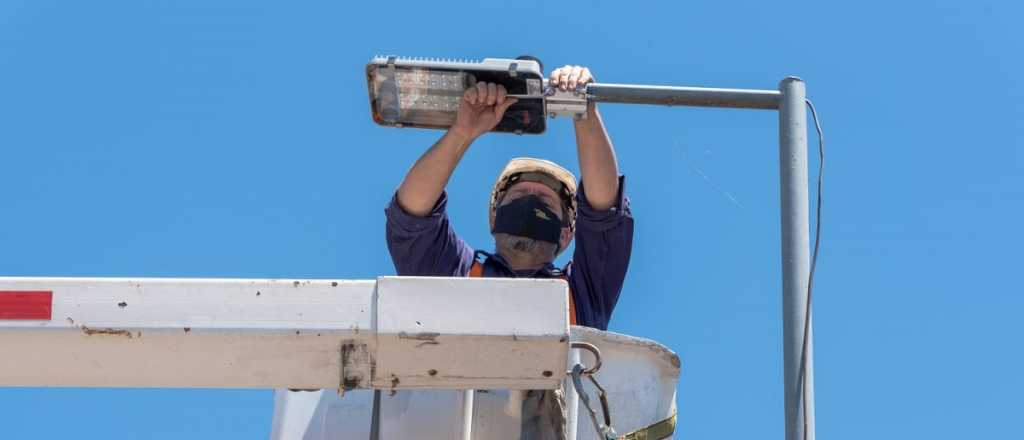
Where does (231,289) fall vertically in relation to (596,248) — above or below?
below

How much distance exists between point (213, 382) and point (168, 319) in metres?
0.24

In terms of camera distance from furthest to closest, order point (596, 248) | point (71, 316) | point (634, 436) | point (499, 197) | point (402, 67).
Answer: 1. point (499, 197)
2. point (596, 248)
3. point (402, 67)
4. point (634, 436)
5. point (71, 316)

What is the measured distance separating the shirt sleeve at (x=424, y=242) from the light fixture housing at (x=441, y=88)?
24.3 inches

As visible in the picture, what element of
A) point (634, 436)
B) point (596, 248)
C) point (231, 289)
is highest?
point (596, 248)

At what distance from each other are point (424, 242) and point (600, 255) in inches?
27.6

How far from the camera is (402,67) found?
583 cm

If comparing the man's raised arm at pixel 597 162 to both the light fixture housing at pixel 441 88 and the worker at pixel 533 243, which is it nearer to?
the worker at pixel 533 243

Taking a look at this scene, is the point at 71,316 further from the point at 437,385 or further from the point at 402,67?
the point at 402,67

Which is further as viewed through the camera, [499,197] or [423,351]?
[499,197]

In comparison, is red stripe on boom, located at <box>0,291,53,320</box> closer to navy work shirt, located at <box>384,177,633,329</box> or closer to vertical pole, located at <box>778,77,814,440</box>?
vertical pole, located at <box>778,77,814,440</box>

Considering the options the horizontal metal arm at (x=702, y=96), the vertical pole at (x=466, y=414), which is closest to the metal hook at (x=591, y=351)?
the vertical pole at (x=466, y=414)

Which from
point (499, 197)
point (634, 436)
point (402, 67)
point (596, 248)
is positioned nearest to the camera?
point (634, 436)

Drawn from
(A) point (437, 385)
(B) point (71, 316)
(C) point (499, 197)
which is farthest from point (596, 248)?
(B) point (71, 316)

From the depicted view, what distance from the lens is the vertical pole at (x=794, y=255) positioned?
499 centimetres
